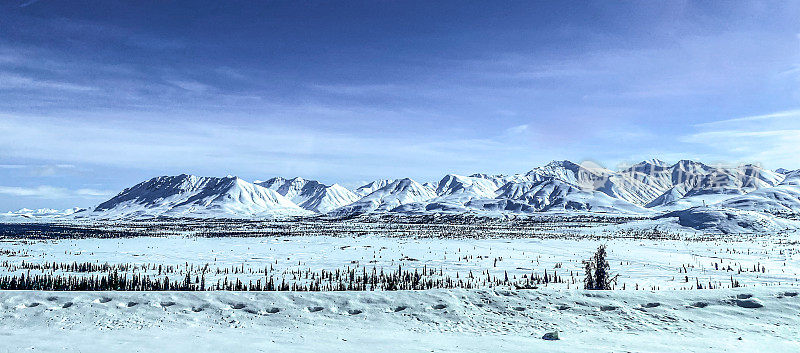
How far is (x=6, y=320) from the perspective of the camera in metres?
17.6

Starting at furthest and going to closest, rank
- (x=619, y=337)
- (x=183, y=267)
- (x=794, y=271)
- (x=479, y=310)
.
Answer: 1. (x=183, y=267)
2. (x=794, y=271)
3. (x=479, y=310)
4. (x=619, y=337)

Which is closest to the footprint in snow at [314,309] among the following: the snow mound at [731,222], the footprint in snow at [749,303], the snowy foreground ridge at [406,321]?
the snowy foreground ridge at [406,321]

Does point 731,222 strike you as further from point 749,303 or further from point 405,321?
point 405,321

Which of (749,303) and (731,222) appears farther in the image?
(731,222)

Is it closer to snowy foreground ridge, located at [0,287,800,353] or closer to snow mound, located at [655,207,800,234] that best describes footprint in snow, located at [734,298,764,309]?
snowy foreground ridge, located at [0,287,800,353]

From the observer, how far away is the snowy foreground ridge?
49.2ft

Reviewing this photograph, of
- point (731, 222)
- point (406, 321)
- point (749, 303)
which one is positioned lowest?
point (731, 222)

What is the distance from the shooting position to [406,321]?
18203mm

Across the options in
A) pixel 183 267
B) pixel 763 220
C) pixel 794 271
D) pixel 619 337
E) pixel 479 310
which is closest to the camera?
pixel 619 337

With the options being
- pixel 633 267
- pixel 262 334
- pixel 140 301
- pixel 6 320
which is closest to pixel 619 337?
pixel 262 334

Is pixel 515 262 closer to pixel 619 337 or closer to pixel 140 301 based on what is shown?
pixel 619 337

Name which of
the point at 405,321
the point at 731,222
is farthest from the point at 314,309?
the point at 731,222

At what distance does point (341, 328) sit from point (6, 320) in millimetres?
11550

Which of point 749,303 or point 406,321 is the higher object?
point 749,303
